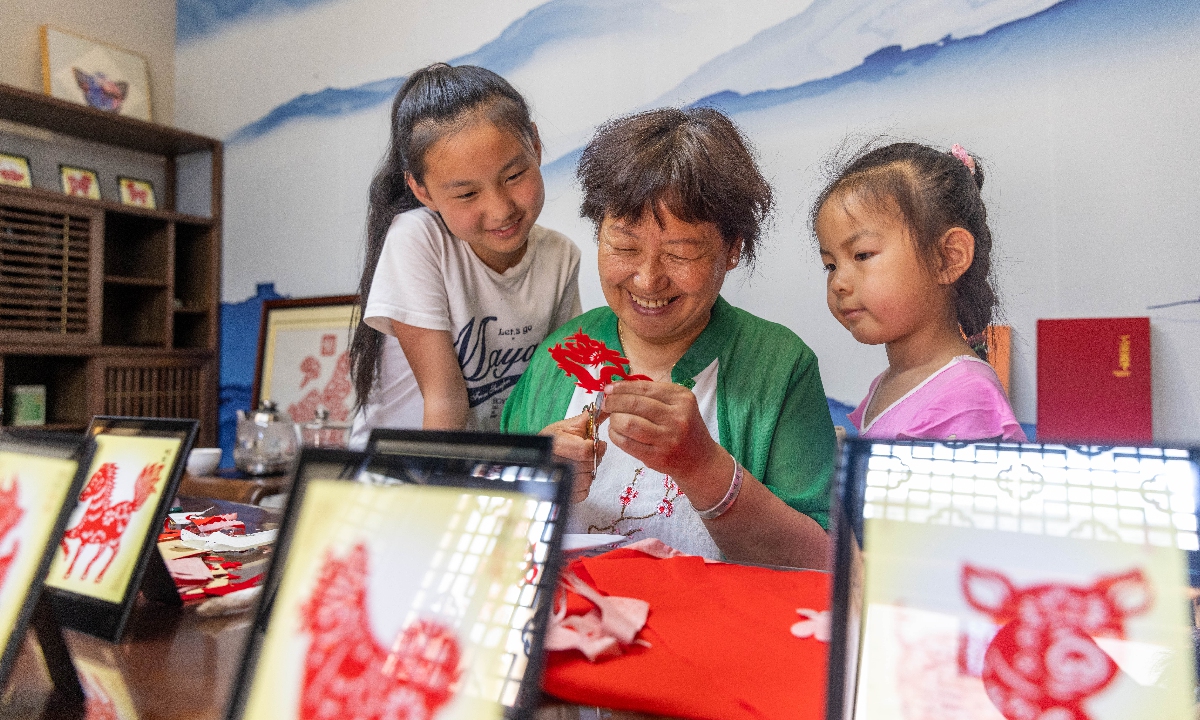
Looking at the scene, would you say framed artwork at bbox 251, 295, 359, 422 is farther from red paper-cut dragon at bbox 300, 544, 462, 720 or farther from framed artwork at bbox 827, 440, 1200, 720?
framed artwork at bbox 827, 440, 1200, 720

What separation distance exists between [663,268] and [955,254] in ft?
1.65

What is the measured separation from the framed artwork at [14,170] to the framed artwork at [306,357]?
0.95 m

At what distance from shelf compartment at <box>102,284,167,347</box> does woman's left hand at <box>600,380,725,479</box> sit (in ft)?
9.69

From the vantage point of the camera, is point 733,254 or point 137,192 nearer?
point 733,254

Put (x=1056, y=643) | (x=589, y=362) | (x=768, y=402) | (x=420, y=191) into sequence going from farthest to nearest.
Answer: (x=420, y=191)
(x=768, y=402)
(x=589, y=362)
(x=1056, y=643)

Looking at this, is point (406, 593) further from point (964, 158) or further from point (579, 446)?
point (964, 158)

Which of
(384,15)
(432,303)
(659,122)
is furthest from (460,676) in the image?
(384,15)

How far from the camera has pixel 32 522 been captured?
0.61 metres

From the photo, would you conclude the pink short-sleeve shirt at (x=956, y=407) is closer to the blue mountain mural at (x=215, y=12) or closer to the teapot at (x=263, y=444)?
the teapot at (x=263, y=444)

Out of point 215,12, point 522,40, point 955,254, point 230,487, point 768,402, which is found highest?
point 215,12

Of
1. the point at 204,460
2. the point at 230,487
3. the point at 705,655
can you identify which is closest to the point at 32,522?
the point at 705,655

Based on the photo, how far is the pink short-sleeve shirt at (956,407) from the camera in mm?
1142

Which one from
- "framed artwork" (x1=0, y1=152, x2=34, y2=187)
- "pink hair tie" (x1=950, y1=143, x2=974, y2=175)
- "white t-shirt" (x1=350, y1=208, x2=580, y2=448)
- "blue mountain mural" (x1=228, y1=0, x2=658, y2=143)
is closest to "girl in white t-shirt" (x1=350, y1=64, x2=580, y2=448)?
"white t-shirt" (x1=350, y1=208, x2=580, y2=448)

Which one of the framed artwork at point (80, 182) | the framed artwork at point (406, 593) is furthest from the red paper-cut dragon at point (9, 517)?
the framed artwork at point (80, 182)
